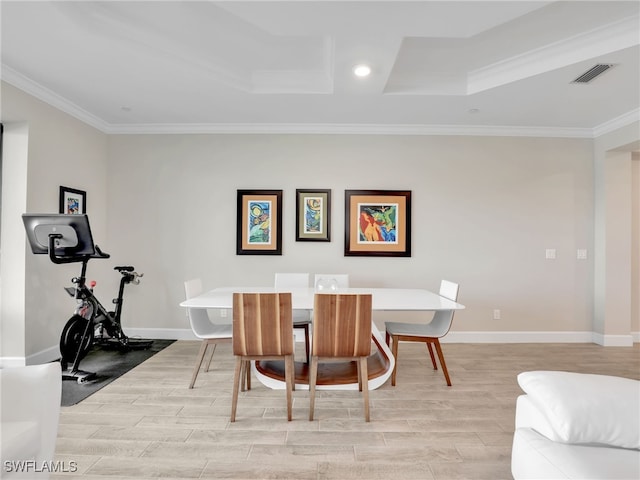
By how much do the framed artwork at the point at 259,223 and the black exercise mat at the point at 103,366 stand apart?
1.50 meters

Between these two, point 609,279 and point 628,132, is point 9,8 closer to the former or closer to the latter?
point 628,132

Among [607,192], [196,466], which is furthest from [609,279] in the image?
[196,466]

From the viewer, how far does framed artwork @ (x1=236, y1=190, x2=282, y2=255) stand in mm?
4297

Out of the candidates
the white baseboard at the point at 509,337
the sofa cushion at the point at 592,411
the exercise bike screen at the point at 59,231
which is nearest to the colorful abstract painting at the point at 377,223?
the white baseboard at the point at 509,337

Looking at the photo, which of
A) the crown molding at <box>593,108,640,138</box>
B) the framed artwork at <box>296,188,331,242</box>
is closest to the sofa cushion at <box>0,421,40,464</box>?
the framed artwork at <box>296,188,331,242</box>

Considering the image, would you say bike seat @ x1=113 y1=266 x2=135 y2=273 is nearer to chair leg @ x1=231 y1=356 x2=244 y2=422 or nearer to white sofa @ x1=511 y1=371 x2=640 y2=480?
chair leg @ x1=231 y1=356 x2=244 y2=422

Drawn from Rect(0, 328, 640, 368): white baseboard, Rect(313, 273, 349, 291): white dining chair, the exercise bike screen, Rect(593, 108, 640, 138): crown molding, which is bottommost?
Rect(0, 328, 640, 368): white baseboard

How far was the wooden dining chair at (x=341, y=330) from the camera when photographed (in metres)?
2.31

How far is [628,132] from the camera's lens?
3.81m

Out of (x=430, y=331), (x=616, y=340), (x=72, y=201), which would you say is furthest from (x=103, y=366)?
(x=616, y=340)

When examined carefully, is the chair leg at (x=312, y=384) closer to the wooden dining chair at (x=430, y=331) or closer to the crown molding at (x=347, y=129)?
the wooden dining chair at (x=430, y=331)

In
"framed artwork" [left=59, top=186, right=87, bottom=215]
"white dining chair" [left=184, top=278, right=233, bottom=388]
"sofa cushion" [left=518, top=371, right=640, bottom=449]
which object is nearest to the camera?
"sofa cushion" [left=518, top=371, right=640, bottom=449]

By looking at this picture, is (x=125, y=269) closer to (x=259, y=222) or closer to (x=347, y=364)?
(x=259, y=222)

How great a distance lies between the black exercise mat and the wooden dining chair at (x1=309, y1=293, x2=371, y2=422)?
1.88 meters
